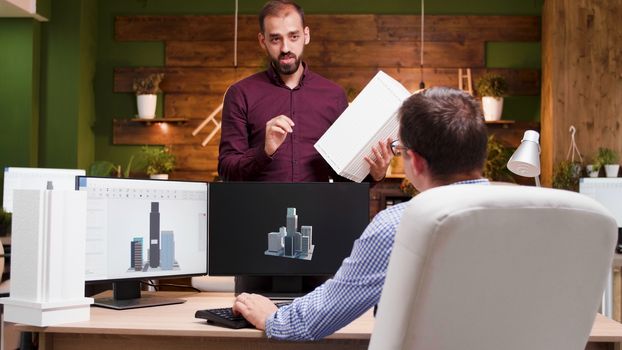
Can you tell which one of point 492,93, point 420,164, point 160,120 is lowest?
point 420,164

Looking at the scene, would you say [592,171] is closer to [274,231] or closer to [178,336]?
[274,231]

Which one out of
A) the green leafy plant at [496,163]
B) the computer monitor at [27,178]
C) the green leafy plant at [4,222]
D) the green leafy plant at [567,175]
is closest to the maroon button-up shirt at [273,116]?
the computer monitor at [27,178]

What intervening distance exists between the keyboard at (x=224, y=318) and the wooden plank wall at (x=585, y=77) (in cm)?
589

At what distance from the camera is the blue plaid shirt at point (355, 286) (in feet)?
5.91

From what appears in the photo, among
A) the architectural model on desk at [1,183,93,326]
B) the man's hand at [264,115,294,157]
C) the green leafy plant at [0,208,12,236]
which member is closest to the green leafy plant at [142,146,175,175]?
the green leafy plant at [0,208,12,236]

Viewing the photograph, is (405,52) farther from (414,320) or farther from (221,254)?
(414,320)

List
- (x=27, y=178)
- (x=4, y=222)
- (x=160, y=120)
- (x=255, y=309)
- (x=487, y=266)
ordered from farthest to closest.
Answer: (x=160, y=120)
(x=4, y=222)
(x=27, y=178)
(x=255, y=309)
(x=487, y=266)

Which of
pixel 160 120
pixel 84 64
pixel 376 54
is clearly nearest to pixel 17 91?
pixel 84 64

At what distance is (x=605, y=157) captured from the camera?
7.67m

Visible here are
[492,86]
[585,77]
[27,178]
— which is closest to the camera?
[27,178]

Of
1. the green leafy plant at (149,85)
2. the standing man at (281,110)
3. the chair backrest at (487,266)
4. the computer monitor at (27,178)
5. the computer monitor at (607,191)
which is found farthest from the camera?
the green leafy plant at (149,85)

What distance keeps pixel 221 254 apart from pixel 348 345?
0.68 meters

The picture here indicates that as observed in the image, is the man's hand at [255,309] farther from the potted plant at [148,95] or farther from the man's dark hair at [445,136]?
the potted plant at [148,95]

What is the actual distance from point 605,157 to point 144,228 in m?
5.87
